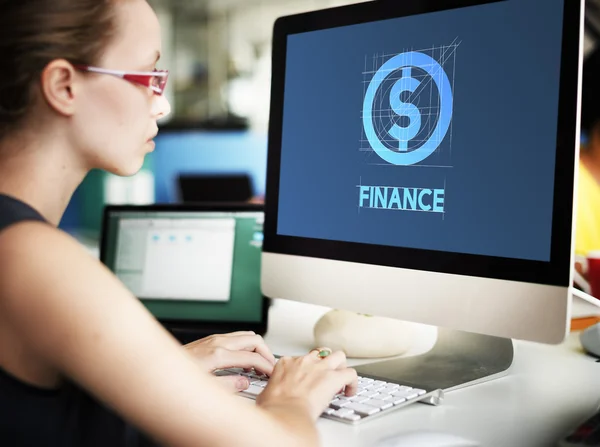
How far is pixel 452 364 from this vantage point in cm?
103

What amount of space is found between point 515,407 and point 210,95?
217 inches

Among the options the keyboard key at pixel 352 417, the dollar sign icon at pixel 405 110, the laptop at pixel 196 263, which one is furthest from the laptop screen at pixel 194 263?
the keyboard key at pixel 352 417

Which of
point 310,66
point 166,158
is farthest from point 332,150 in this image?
point 166,158

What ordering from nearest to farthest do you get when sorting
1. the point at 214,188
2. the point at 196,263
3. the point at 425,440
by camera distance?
the point at 425,440 → the point at 196,263 → the point at 214,188

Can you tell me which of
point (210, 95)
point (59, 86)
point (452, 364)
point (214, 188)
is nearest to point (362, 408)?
point (452, 364)

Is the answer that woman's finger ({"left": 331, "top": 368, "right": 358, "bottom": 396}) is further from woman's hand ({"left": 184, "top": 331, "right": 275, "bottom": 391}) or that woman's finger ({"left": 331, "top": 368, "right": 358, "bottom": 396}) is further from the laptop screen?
the laptop screen

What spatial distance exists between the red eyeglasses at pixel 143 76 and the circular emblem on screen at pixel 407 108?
33 cm

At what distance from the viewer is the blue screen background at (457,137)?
851mm

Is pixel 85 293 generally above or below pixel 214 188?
below

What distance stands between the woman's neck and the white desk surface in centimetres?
40

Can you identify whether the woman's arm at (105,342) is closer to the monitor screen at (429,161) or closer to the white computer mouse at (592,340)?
the monitor screen at (429,161)

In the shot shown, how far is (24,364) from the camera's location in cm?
64

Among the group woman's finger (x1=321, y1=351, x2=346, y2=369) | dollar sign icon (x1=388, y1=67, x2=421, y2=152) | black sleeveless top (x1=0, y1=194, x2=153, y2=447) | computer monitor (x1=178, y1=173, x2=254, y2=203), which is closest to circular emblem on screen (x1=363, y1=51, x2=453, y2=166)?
dollar sign icon (x1=388, y1=67, x2=421, y2=152)

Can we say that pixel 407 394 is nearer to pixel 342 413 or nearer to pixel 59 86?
pixel 342 413
